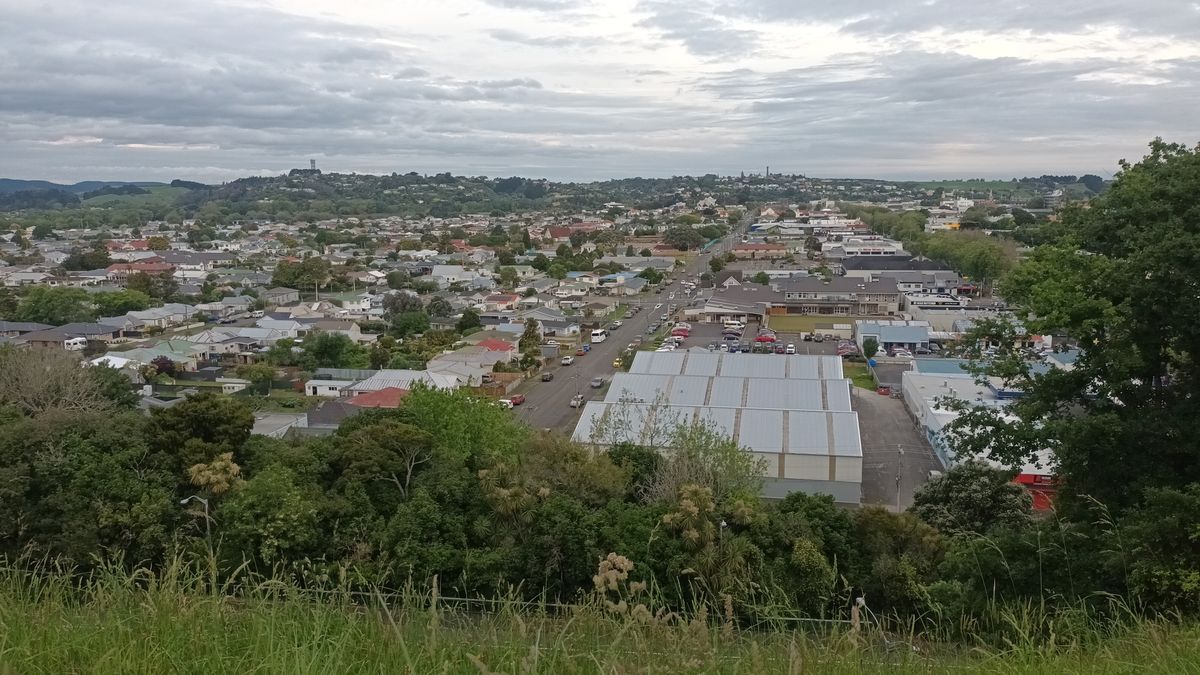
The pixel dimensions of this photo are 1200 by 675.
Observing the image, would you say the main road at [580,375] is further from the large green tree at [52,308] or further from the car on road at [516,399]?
the large green tree at [52,308]

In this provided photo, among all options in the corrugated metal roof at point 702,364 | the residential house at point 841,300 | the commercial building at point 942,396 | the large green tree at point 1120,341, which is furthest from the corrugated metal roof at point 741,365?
the residential house at point 841,300

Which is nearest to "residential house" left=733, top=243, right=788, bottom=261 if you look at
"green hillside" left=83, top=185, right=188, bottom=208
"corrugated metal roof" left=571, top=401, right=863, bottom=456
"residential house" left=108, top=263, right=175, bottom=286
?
"residential house" left=108, top=263, right=175, bottom=286

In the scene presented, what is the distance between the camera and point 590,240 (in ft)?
136

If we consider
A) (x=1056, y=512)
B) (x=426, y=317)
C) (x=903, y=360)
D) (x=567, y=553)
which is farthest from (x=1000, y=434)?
(x=426, y=317)

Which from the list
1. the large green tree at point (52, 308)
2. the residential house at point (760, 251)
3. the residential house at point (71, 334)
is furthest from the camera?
the residential house at point (760, 251)

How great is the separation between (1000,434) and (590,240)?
37.6 metres

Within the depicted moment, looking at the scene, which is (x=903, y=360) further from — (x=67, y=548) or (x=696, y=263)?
(x=696, y=263)

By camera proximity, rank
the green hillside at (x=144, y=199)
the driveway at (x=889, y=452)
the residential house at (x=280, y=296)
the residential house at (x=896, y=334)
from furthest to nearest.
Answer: the green hillside at (x=144, y=199)
the residential house at (x=280, y=296)
the residential house at (x=896, y=334)
the driveway at (x=889, y=452)

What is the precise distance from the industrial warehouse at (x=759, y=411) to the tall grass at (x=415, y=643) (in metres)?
6.49

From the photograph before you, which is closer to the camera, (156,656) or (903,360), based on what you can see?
(156,656)

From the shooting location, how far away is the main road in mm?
12625

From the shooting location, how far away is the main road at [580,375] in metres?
12.6

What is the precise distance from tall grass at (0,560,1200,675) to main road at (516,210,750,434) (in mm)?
9798

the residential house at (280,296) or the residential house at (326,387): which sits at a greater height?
the residential house at (280,296)
